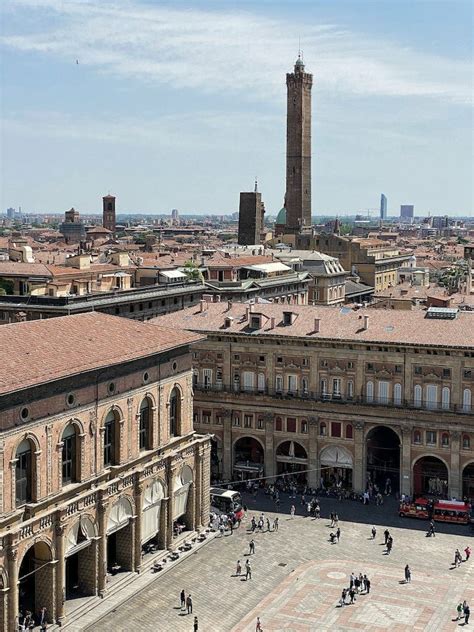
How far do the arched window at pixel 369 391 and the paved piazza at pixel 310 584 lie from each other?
33.9ft

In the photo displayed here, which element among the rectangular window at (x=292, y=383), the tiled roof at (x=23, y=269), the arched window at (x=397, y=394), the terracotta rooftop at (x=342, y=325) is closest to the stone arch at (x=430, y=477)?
the arched window at (x=397, y=394)

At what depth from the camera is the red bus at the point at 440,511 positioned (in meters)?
68.1

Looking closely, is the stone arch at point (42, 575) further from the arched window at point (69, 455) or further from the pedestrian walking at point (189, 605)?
the pedestrian walking at point (189, 605)

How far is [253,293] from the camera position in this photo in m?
112

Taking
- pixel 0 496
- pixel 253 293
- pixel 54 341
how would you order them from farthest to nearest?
pixel 253 293 < pixel 54 341 < pixel 0 496

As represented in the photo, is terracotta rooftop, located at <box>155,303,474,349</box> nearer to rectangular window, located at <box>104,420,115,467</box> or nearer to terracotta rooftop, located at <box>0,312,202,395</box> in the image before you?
terracotta rooftop, located at <box>0,312,202,395</box>

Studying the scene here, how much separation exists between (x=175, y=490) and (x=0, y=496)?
59.4ft

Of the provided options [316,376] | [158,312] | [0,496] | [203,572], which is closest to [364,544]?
[203,572]

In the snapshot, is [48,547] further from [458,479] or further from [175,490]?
[458,479]

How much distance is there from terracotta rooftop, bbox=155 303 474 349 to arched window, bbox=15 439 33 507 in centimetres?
3291

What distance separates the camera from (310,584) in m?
56.1

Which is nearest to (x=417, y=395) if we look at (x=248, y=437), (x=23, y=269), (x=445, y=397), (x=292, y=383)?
(x=445, y=397)

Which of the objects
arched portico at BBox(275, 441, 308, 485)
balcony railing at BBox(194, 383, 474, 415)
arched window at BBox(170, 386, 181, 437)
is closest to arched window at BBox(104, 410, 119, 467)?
arched window at BBox(170, 386, 181, 437)

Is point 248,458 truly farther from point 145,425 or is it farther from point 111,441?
point 111,441
